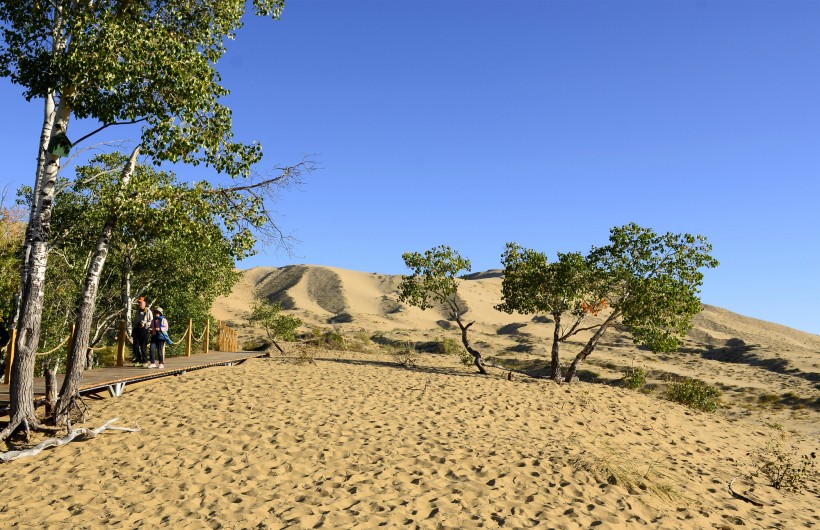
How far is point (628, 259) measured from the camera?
21.0 meters

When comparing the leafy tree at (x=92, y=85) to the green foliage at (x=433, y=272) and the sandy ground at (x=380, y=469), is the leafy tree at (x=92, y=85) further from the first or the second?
the green foliage at (x=433, y=272)

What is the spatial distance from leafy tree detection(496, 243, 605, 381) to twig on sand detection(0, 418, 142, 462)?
14.6 m

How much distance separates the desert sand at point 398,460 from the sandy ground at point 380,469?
1.6 inches

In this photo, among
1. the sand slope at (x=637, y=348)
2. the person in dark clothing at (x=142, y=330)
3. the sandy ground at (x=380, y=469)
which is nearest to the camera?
the sandy ground at (x=380, y=469)

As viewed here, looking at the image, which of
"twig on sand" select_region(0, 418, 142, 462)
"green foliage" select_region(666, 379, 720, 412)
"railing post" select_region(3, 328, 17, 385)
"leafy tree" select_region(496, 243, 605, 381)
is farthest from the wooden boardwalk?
"green foliage" select_region(666, 379, 720, 412)

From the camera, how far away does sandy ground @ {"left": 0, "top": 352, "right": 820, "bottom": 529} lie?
799 centimetres

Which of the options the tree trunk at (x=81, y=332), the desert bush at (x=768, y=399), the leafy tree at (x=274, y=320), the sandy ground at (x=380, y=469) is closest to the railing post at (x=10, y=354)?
the tree trunk at (x=81, y=332)

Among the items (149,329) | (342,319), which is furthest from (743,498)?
(342,319)

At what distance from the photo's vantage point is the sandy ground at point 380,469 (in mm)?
7988

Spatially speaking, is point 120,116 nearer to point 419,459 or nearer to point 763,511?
point 419,459

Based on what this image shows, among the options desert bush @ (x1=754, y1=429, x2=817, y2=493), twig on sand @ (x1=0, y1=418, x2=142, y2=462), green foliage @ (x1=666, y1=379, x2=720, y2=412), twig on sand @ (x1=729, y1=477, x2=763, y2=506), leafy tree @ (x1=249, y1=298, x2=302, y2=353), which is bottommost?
desert bush @ (x1=754, y1=429, x2=817, y2=493)

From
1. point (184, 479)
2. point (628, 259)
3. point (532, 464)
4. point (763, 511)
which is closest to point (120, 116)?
point (184, 479)

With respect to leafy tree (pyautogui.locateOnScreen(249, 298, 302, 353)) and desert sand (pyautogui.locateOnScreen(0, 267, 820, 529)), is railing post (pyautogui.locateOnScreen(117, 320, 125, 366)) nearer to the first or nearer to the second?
desert sand (pyautogui.locateOnScreen(0, 267, 820, 529))

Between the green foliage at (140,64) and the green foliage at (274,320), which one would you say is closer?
the green foliage at (140,64)
